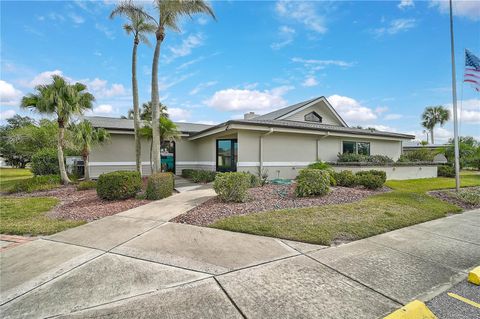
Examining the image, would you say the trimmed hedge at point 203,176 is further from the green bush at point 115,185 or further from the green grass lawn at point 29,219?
the green grass lawn at point 29,219

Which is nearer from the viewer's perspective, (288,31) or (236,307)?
(236,307)

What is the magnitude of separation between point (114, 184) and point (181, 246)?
4893mm

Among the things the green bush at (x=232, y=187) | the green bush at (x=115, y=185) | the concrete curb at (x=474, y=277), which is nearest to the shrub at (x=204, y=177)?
the green bush at (x=115, y=185)

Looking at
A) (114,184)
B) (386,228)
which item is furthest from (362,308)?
(114,184)

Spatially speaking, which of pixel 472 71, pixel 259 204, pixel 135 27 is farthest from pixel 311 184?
pixel 135 27

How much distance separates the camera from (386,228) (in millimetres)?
4969

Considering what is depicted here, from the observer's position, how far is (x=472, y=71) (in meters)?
8.25

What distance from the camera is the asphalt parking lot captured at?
2.26 m

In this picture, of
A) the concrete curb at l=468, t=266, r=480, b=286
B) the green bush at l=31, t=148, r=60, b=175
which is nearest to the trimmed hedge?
the green bush at l=31, t=148, r=60, b=175

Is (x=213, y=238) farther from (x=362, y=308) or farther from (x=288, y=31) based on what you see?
(x=288, y=31)

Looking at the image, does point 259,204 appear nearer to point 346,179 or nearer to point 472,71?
point 346,179

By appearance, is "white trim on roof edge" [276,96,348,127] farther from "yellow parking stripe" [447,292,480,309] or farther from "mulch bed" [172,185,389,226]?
"yellow parking stripe" [447,292,480,309]

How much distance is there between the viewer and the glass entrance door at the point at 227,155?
1142 centimetres

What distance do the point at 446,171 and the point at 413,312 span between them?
19502 mm
